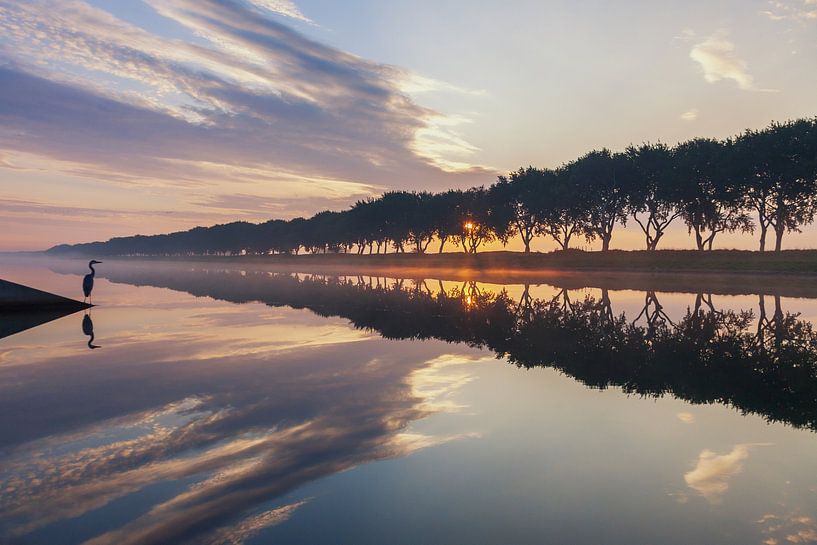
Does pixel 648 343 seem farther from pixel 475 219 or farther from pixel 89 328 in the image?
pixel 475 219

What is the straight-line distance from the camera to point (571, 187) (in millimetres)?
86875

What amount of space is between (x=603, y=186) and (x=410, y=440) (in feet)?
274

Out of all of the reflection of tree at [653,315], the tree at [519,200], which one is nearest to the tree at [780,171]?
the tree at [519,200]

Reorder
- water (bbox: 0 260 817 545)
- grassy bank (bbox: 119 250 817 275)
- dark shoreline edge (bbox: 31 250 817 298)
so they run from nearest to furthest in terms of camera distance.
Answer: water (bbox: 0 260 817 545), dark shoreline edge (bbox: 31 250 817 298), grassy bank (bbox: 119 250 817 275)

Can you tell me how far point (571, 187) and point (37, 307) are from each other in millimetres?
79029

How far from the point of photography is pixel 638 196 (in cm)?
8062

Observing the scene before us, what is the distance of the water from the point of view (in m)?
5.86

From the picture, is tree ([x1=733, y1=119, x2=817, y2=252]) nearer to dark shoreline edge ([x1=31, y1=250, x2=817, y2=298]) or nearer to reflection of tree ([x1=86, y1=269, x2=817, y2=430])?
dark shoreline edge ([x1=31, y1=250, x2=817, y2=298])

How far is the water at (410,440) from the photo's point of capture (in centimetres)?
586

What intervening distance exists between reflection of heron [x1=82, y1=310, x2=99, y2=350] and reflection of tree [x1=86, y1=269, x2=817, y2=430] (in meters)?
10.3

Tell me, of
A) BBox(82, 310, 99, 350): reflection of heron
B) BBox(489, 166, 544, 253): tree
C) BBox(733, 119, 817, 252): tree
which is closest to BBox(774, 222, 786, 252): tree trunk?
BBox(733, 119, 817, 252): tree

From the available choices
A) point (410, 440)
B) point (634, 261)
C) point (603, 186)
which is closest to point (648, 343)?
point (410, 440)

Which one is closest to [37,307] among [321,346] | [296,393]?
[321,346]

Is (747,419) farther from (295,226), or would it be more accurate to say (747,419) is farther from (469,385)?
(295,226)
